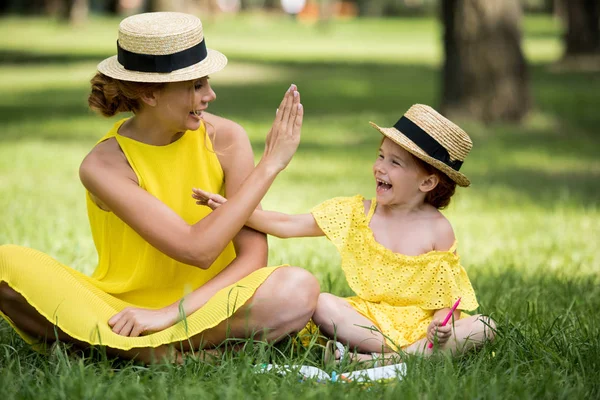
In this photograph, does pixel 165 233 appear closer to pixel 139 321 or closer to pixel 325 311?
pixel 139 321

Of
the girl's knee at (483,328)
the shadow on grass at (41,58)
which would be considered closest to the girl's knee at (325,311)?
the girl's knee at (483,328)

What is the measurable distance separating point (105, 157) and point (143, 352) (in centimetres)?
80

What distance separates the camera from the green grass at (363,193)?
10.9 ft

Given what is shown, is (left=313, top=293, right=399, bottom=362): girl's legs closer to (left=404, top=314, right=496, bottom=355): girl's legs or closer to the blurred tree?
(left=404, top=314, right=496, bottom=355): girl's legs

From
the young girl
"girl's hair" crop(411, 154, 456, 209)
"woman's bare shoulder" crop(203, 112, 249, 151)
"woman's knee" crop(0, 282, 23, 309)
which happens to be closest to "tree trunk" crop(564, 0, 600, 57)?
"girl's hair" crop(411, 154, 456, 209)

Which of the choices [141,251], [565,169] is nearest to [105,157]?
[141,251]

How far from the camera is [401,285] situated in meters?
3.93

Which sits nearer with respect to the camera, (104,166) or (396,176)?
(104,166)

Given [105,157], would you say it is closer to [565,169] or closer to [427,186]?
[427,186]

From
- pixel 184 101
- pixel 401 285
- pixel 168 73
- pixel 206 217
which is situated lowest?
pixel 401 285

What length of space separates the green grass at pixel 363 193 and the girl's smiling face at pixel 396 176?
2.18 feet

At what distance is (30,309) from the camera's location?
3619mm

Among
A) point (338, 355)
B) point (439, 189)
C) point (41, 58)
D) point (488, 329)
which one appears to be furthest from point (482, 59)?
point (41, 58)

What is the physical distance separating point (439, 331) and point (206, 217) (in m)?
0.96
